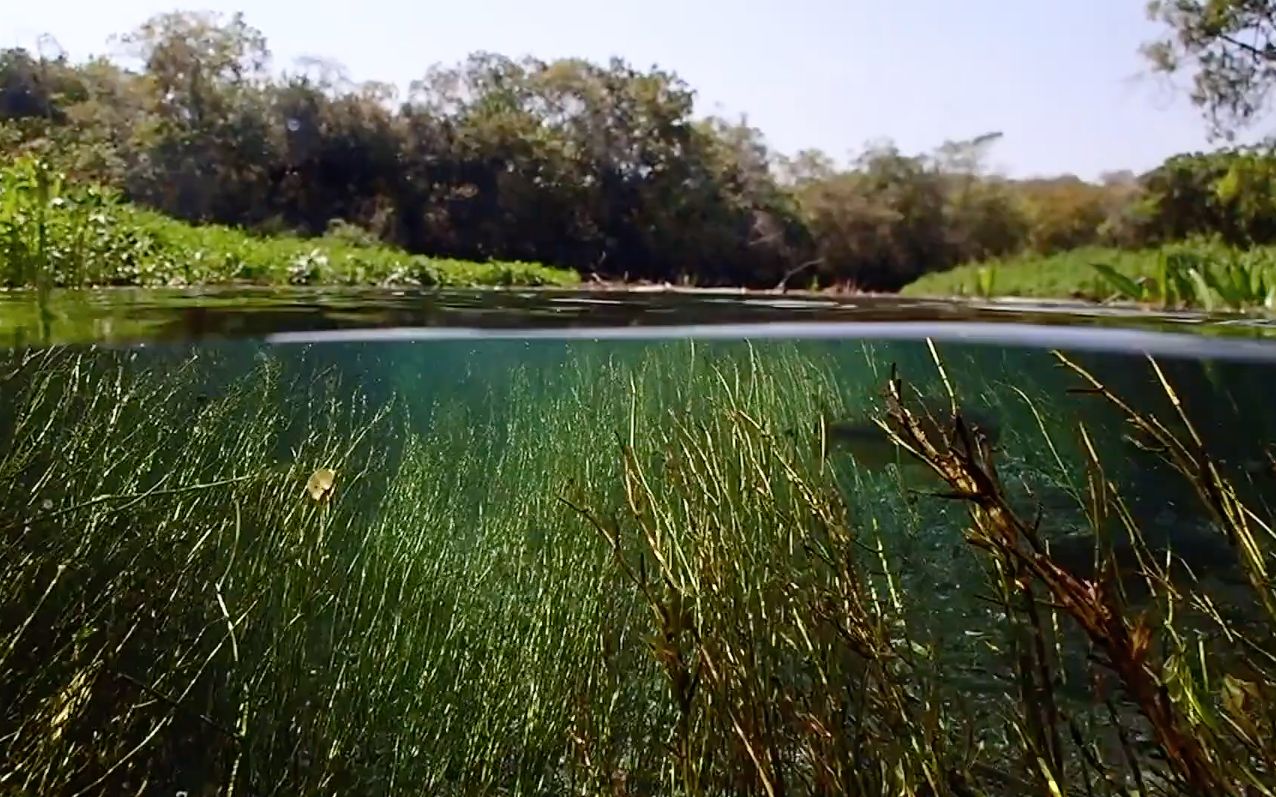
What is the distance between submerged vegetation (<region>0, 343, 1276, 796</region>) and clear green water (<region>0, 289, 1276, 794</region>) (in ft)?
0.07

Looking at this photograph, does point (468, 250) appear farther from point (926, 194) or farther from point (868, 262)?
point (926, 194)

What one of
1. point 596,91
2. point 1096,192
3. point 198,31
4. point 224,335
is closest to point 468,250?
point 596,91

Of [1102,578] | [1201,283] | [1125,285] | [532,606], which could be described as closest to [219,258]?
[532,606]

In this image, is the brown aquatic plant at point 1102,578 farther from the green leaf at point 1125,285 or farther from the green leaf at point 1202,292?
the green leaf at point 1125,285

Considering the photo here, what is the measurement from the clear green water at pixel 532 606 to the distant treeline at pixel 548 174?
383 cm

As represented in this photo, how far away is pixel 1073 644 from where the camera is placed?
5340mm

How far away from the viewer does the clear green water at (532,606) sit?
206 centimetres

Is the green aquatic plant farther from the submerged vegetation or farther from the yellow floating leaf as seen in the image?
the yellow floating leaf

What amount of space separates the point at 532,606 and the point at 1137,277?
12.5 meters

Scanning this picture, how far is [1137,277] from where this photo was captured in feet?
46.9

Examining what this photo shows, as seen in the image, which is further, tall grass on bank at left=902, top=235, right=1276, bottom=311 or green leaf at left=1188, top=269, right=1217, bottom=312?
green leaf at left=1188, top=269, right=1217, bottom=312

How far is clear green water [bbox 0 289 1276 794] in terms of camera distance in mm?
Answer: 2057

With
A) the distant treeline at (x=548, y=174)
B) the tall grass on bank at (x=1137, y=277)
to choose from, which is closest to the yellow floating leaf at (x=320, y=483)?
the distant treeline at (x=548, y=174)

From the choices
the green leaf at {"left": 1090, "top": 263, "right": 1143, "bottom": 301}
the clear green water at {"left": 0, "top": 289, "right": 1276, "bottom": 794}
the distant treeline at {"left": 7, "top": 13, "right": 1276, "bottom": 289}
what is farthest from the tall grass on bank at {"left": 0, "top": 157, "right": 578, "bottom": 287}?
the green leaf at {"left": 1090, "top": 263, "right": 1143, "bottom": 301}
